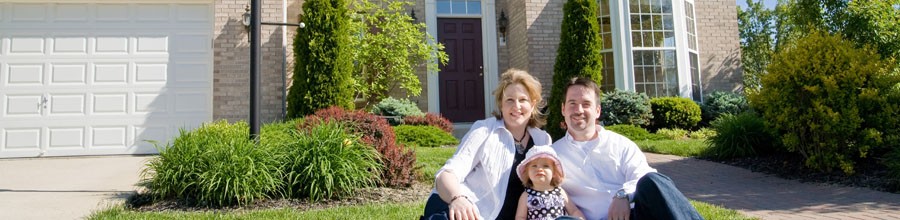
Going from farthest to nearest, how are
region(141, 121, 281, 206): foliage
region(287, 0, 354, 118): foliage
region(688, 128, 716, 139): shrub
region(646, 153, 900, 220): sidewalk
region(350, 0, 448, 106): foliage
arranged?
region(350, 0, 448, 106): foliage
region(688, 128, 716, 139): shrub
region(287, 0, 354, 118): foliage
region(141, 121, 281, 206): foliage
region(646, 153, 900, 220): sidewalk

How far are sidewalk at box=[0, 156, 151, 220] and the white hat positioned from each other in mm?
3100

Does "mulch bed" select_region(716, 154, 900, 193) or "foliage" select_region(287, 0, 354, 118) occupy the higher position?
"foliage" select_region(287, 0, 354, 118)

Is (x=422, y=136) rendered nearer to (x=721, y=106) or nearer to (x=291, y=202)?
(x=291, y=202)

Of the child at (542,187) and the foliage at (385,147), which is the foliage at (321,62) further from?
the child at (542,187)

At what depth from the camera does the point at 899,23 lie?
5441mm

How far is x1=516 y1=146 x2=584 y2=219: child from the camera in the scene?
190cm

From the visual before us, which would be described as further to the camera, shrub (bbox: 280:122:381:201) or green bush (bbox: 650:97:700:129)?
green bush (bbox: 650:97:700:129)

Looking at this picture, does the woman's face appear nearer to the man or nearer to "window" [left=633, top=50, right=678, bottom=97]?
the man

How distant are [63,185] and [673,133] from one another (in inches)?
326

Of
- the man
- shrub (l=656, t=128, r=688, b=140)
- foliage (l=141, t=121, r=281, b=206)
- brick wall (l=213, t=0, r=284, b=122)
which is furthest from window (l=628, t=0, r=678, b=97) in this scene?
the man

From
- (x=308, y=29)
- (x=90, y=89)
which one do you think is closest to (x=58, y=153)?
(x=90, y=89)

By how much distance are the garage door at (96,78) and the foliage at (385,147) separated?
4.01 meters

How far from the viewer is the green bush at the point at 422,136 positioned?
7532 millimetres

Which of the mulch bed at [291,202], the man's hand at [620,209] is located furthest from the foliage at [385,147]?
the man's hand at [620,209]
